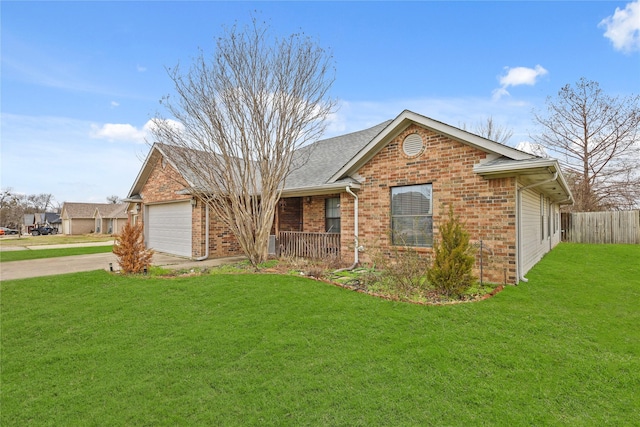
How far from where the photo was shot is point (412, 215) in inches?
326

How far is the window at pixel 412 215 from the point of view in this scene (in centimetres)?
802

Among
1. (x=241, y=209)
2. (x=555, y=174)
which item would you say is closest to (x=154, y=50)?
(x=241, y=209)

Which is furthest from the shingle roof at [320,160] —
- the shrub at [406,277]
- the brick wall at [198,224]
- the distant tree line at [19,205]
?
the distant tree line at [19,205]

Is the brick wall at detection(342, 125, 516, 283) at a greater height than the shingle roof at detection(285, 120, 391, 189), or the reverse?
the shingle roof at detection(285, 120, 391, 189)

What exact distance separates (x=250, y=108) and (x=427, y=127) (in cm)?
500

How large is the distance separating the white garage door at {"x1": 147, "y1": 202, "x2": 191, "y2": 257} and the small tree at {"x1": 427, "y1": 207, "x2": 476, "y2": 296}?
10.3 metres

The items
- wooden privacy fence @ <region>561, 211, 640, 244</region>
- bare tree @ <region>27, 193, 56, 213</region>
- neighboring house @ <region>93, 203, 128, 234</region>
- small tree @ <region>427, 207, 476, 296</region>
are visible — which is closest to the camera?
small tree @ <region>427, 207, 476, 296</region>

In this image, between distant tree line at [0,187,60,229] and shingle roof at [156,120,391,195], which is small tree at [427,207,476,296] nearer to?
shingle roof at [156,120,391,195]

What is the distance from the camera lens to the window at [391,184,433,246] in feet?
26.3

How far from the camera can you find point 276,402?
3043 mm

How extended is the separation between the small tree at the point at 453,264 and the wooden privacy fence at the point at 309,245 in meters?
4.18

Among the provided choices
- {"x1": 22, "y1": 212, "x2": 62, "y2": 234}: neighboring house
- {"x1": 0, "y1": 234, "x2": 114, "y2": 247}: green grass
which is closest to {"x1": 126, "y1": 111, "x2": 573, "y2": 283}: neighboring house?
{"x1": 0, "y1": 234, "x2": 114, "y2": 247}: green grass

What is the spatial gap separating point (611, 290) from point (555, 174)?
279 cm

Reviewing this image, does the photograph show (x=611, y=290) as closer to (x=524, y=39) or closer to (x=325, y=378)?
(x=325, y=378)
